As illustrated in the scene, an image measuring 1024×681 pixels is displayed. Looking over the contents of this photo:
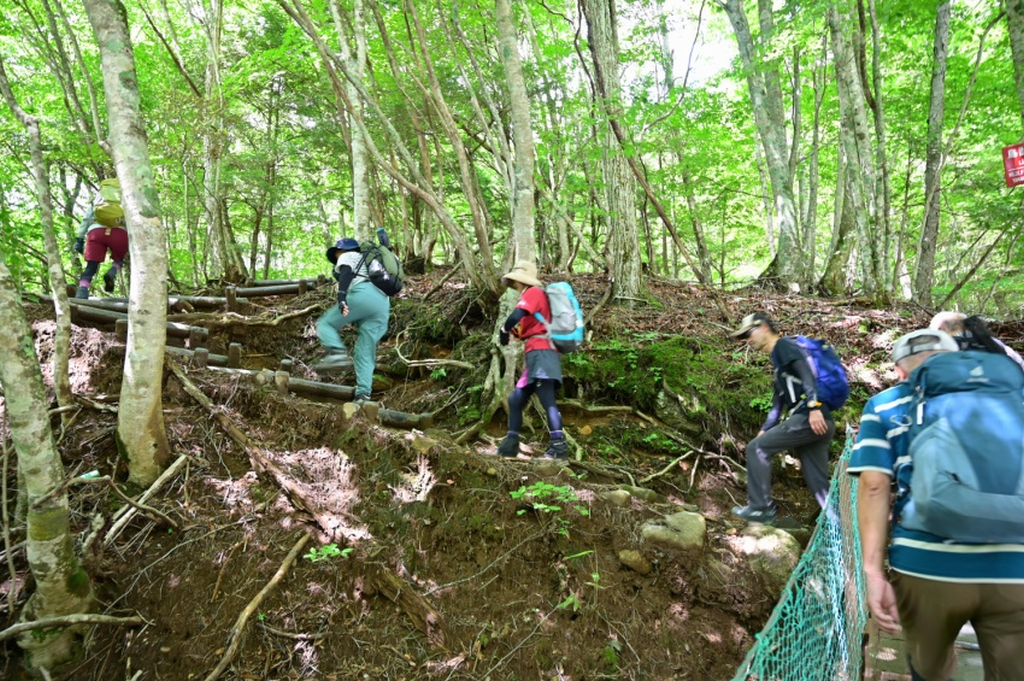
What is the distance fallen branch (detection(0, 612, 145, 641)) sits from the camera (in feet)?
10.2

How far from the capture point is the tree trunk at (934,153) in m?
9.57

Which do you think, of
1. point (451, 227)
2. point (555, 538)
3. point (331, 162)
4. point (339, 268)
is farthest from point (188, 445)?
point (331, 162)

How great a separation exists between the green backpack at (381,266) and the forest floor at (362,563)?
4.85ft

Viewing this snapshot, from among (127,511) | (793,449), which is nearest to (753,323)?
(793,449)

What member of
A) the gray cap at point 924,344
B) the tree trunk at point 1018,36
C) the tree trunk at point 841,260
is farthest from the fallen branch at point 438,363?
the tree trunk at point 1018,36

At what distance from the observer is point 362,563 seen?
3818 millimetres

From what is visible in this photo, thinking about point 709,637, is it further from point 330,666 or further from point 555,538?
point 330,666

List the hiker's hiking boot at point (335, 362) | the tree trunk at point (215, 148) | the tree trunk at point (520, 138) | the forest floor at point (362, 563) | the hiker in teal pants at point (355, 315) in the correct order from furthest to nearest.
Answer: the tree trunk at point (215, 148)
the tree trunk at point (520, 138)
the hiker's hiking boot at point (335, 362)
the hiker in teal pants at point (355, 315)
the forest floor at point (362, 563)

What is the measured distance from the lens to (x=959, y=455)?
73.2 inches

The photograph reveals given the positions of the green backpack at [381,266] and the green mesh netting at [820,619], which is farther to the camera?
the green backpack at [381,266]

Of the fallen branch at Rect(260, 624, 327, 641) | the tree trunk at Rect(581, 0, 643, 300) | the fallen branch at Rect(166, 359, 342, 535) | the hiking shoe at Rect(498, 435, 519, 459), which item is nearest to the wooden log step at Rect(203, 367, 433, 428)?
the fallen branch at Rect(166, 359, 342, 535)

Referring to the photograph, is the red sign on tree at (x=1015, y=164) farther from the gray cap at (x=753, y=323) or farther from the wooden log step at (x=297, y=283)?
the wooden log step at (x=297, y=283)

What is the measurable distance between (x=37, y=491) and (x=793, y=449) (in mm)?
5789

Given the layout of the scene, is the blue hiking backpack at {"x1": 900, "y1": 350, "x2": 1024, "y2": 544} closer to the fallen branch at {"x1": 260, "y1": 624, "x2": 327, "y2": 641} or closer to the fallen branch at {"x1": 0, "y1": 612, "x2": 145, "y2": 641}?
the fallen branch at {"x1": 260, "y1": 624, "x2": 327, "y2": 641}
